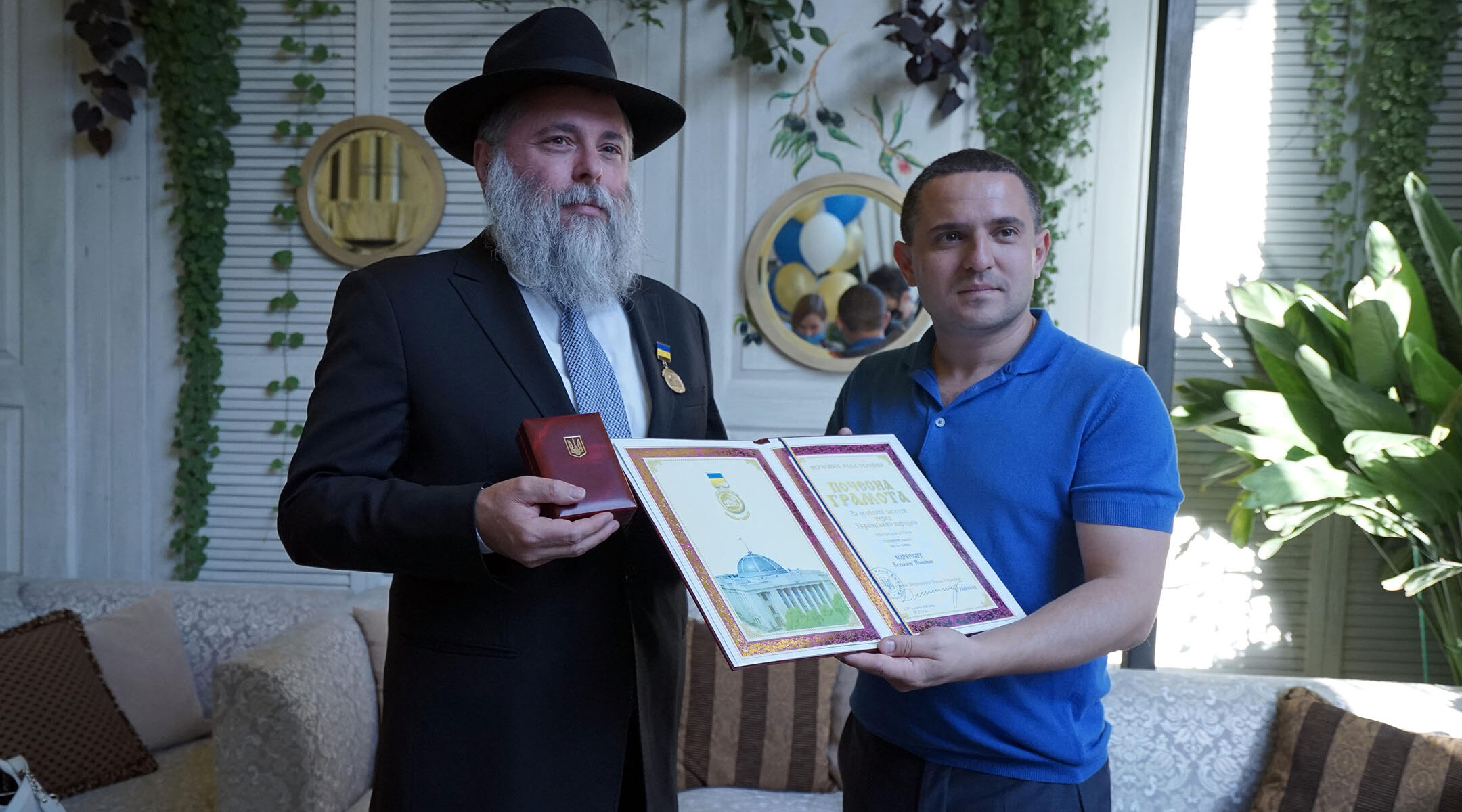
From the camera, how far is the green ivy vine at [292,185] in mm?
3609

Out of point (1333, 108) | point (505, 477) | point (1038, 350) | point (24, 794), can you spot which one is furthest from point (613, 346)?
point (1333, 108)

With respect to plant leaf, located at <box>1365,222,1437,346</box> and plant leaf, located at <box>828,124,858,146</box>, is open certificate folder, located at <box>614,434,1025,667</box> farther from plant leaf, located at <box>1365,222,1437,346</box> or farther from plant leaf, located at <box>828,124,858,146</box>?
plant leaf, located at <box>828,124,858,146</box>

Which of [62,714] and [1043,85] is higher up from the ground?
[1043,85]

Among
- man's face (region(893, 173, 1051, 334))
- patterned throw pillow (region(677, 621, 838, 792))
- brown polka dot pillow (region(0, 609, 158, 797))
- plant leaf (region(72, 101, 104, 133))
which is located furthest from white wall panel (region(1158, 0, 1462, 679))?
plant leaf (region(72, 101, 104, 133))

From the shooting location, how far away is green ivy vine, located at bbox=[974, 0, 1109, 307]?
10.8 feet

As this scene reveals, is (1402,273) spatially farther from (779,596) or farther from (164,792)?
(164,792)

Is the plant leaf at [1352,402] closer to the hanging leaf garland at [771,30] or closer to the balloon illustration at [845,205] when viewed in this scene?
the balloon illustration at [845,205]

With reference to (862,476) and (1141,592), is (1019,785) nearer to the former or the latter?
(1141,592)

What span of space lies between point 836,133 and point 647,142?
190 centimetres

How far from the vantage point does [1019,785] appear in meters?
1.32

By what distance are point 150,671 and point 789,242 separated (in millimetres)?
2420

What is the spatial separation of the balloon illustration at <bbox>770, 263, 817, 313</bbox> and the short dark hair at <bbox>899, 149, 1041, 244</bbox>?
2.01 meters

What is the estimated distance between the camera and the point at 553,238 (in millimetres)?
1410

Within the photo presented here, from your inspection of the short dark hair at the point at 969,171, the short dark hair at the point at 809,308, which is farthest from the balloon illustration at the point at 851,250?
the short dark hair at the point at 969,171
